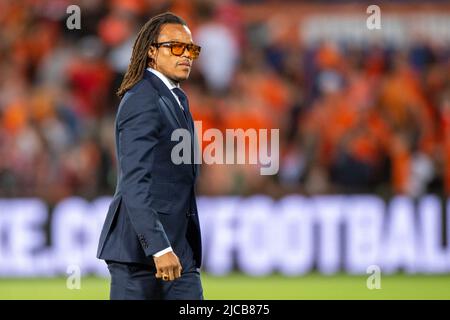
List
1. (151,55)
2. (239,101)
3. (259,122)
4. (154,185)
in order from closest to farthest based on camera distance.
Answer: (154,185) → (151,55) → (259,122) → (239,101)

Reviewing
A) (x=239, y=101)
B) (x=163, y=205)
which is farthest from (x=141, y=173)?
(x=239, y=101)

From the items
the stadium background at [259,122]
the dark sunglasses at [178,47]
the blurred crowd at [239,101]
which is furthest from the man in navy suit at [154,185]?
the blurred crowd at [239,101]

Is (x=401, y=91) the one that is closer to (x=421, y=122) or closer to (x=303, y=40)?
(x=421, y=122)

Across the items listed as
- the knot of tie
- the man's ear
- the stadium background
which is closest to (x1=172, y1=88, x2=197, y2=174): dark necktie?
the knot of tie

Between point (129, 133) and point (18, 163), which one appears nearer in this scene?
point (129, 133)

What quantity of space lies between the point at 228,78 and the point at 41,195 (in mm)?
3098

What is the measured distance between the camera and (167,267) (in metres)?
4.76

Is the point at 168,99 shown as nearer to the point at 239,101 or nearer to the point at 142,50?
the point at 142,50

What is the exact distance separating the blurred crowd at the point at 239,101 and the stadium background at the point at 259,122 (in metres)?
0.02

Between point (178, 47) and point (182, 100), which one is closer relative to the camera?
point (178, 47)

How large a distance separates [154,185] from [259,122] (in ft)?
26.5

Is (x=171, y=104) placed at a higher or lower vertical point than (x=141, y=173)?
higher

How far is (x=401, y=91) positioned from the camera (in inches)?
527
